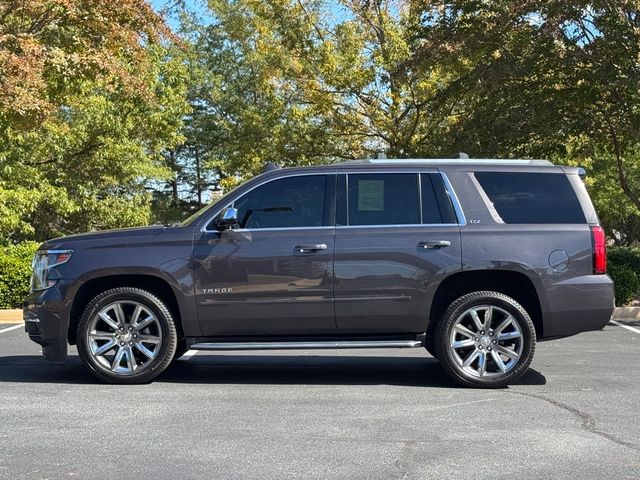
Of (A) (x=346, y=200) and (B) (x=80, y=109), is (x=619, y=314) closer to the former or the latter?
(A) (x=346, y=200)

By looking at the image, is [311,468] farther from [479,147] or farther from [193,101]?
[193,101]

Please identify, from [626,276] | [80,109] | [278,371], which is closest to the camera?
[278,371]

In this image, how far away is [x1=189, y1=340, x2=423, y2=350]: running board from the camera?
689 centimetres

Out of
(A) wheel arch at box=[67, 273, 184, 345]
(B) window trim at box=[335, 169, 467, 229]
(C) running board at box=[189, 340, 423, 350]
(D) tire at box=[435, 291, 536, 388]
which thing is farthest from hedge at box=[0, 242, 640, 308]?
(C) running board at box=[189, 340, 423, 350]

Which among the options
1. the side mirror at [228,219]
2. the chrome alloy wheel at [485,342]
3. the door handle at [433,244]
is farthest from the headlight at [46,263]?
the chrome alloy wheel at [485,342]

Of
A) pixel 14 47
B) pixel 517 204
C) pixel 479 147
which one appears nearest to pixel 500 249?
pixel 517 204

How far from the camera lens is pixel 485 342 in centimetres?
695

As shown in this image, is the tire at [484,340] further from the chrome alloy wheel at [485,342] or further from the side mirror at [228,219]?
the side mirror at [228,219]

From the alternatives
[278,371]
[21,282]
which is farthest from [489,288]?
[21,282]

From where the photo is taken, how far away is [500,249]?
6906 millimetres

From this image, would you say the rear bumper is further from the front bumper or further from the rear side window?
the front bumper

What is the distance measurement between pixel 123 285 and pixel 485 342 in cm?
317

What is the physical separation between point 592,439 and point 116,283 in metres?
4.12

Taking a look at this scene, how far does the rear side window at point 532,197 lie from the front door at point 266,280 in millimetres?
1479
